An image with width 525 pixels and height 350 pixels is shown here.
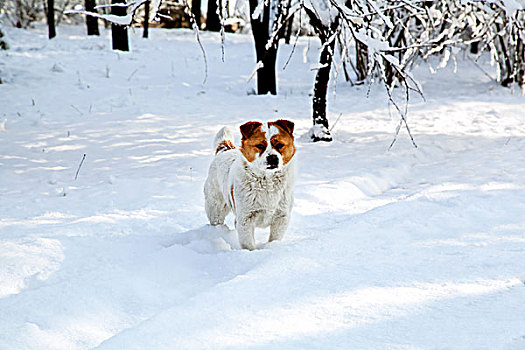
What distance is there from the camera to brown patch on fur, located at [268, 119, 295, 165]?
10.7 feet

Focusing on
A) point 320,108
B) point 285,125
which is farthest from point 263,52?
point 285,125

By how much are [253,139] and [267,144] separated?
112mm

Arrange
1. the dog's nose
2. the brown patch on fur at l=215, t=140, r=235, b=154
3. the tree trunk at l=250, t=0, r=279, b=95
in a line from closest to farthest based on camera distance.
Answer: the dog's nose → the brown patch on fur at l=215, t=140, r=235, b=154 → the tree trunk at l=250, t=0, r=279, b=95

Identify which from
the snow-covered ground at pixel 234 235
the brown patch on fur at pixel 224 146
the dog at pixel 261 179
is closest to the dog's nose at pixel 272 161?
the dog at pixel 261 179

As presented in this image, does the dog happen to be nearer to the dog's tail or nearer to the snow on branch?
the dog's tail

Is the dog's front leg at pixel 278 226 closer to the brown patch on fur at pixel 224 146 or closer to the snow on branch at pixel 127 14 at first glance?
the brown patch on fur at pixel 224 146

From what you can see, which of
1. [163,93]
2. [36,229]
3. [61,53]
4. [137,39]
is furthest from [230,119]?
[137,39]

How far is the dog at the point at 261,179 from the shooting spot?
325 centimetres

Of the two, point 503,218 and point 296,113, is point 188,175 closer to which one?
point 503,218

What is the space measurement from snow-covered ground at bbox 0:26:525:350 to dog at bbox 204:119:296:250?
22 centimetres

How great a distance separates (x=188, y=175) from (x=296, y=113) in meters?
4.39

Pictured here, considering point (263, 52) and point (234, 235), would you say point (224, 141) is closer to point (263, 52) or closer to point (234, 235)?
point (234, 235)

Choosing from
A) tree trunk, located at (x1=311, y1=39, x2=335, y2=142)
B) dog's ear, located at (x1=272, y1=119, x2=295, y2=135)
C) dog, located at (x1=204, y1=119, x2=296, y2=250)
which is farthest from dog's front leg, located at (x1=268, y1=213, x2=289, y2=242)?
tree trunk, located at (x1=311, y1=39, x2=335, y2=142)

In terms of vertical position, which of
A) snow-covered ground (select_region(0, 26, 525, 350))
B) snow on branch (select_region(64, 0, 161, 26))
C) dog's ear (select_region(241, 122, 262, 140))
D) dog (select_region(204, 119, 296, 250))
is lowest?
snow-covered ground (select_region(0, 26, 525, 350))
